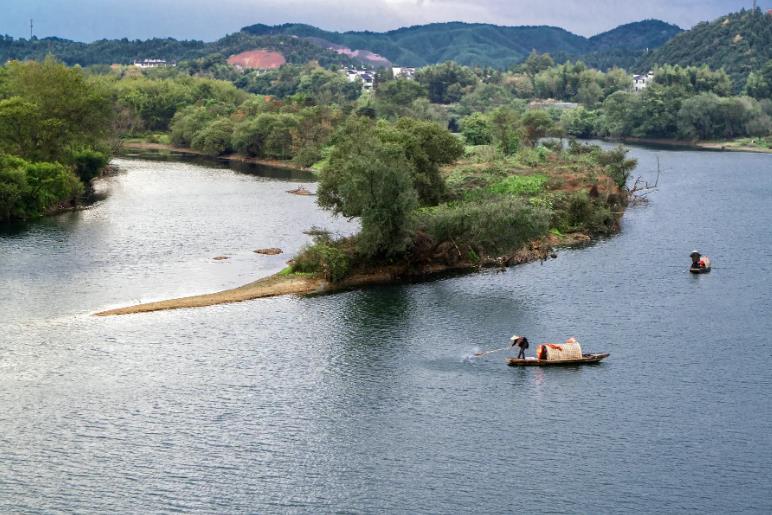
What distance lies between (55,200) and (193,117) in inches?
3093

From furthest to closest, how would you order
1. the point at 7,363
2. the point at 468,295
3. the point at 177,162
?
1. the point at 177,162
2. the point at 468,295
3. the point at 7,363

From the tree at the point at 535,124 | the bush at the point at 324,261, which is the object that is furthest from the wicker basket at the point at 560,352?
the tree at the point at 535,124

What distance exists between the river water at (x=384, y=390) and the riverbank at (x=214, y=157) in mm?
68808

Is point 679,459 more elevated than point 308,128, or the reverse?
point 308,128

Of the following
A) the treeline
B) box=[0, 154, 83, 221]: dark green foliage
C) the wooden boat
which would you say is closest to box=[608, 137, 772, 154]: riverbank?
the treeline

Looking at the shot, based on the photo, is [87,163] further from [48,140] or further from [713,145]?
[713,145]

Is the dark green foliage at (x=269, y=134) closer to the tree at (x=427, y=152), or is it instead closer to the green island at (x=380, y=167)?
the green island at (x=380, y=167)

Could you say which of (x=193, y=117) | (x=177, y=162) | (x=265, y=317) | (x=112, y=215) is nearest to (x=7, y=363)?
(x=265, y=317)

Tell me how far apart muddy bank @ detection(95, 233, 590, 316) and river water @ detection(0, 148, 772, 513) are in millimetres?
1519

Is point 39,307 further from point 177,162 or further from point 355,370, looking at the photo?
point 177,162

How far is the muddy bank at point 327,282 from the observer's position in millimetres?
69750

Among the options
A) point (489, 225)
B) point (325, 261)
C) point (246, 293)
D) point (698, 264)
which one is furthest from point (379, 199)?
point (698, 264)

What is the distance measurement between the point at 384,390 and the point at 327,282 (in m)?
22.4

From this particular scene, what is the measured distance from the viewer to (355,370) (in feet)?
188
